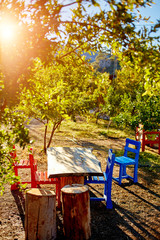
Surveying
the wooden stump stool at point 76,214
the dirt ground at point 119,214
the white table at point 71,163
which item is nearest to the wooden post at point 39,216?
the wooden stump stool at point 76,214

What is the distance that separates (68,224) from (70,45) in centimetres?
286

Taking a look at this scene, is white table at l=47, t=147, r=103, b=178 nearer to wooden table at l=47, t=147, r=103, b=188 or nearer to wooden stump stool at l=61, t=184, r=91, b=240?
wooden table at l=47, t=147, r=103, b=188

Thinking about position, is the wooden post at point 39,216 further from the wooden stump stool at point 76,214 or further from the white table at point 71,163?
the white table at point 71,163

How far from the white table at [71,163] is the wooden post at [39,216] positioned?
725mm

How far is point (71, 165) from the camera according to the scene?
4684mm

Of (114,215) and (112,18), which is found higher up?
(112,18)

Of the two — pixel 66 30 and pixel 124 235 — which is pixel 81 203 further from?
pixel 66 30

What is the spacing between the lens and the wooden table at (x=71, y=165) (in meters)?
4.23

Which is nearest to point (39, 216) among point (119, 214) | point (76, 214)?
point (76, 214)

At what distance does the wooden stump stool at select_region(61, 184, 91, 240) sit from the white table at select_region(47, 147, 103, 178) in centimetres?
68

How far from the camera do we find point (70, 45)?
3.81 m

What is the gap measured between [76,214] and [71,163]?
4.67 feet

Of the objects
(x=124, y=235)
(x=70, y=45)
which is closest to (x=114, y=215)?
(x=124, y=235)

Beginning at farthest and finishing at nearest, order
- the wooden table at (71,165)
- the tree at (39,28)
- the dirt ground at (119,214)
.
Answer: the wooden table at (71,165) → the dirt ground at (119,214) → the tree at (39,28)
